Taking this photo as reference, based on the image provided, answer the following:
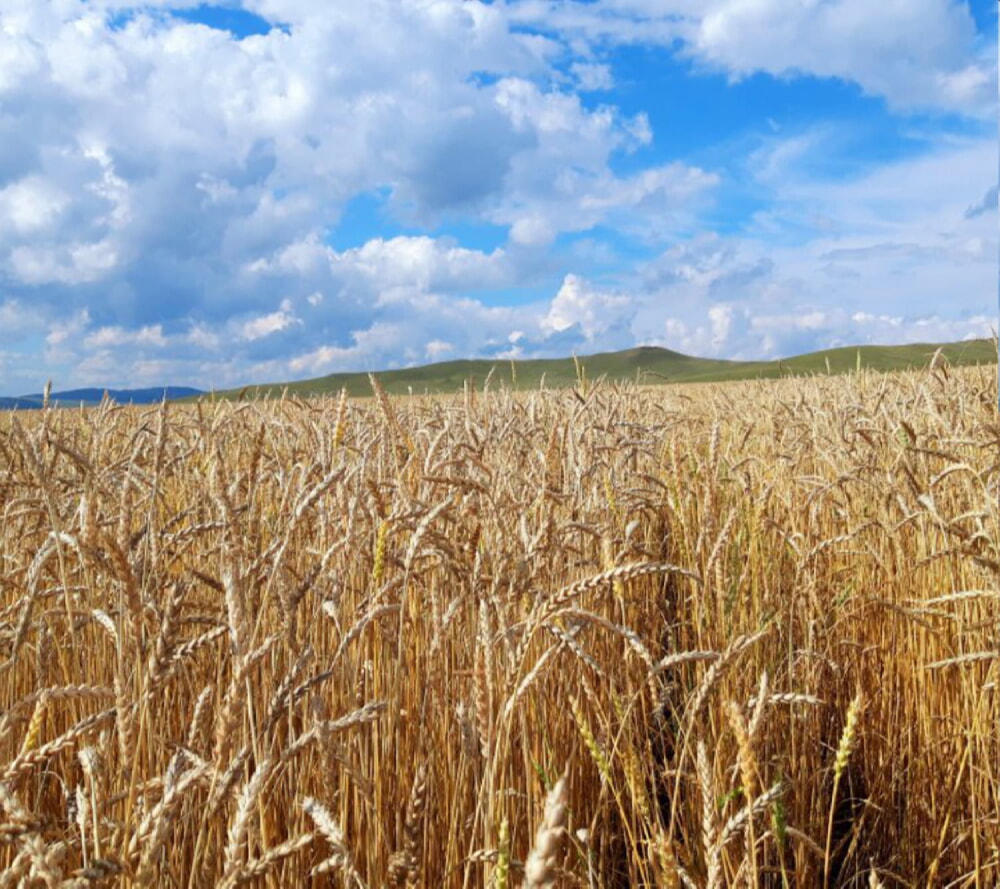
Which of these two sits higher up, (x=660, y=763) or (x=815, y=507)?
(x=815, y=507)

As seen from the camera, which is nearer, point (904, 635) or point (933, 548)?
point (904, 635)

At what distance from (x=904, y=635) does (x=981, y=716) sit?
1.88 ft

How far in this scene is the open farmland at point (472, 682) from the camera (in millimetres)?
1270

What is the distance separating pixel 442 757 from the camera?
2.03 meters

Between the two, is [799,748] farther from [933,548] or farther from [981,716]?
[933,548]

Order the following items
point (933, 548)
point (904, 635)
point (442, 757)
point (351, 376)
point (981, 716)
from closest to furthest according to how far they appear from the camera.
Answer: point (442, 757) → point (981, 716) → point (904, 635) → point (933, 548) → point (351, 376)

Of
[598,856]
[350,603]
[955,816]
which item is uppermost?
[350,603]

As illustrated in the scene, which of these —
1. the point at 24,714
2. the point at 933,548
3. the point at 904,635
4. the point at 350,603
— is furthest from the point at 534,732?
the point at 933,548

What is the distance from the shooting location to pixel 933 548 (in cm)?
315

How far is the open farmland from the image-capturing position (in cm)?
127

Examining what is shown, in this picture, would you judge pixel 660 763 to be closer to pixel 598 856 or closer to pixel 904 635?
pixel 598 856

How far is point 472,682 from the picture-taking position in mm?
1921

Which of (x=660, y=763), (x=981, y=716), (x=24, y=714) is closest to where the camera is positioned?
(x=24, y=714)

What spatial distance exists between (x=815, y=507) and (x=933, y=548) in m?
0.44
